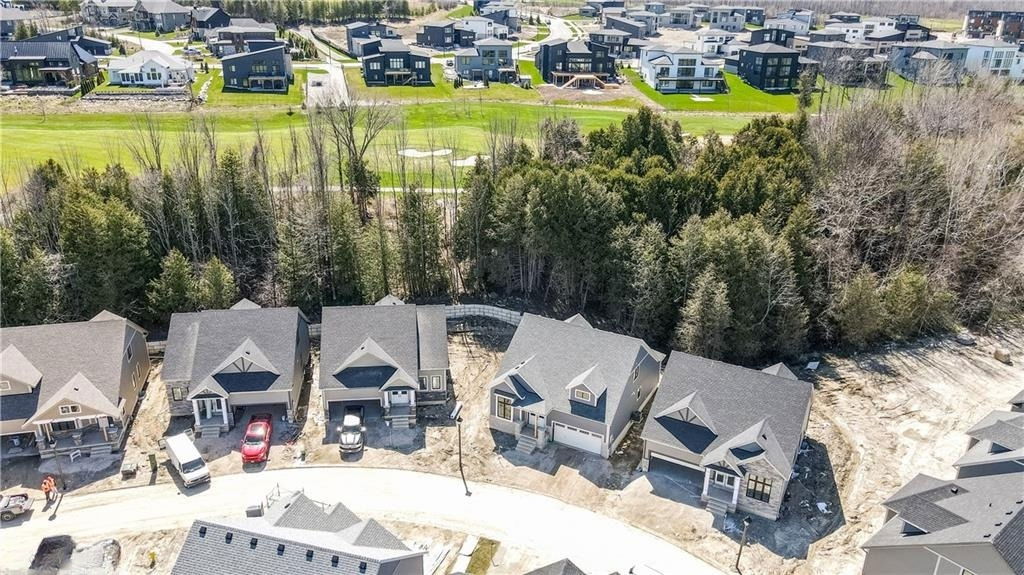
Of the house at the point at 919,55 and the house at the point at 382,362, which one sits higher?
the house at the point at 919,55

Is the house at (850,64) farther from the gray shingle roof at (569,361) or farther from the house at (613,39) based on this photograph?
the gray shingle roof at (569,361)

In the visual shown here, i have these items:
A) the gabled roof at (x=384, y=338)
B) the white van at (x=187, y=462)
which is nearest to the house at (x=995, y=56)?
the gabled roof at (x=384, y=338)

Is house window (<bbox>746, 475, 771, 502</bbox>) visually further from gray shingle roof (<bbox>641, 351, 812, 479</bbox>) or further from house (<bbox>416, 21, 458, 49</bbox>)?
house (<bbox>416, 21, 458, 49</bbox>)

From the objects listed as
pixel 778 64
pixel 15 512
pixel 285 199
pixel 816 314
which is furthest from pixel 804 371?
pixel 778 64

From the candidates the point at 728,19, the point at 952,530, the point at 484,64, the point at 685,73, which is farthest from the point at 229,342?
the point at 728,19

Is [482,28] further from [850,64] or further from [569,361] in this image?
[569,361]

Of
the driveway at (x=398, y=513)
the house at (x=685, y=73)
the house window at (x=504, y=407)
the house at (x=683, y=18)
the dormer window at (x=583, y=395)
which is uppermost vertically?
the house at (x=683, y=18)
